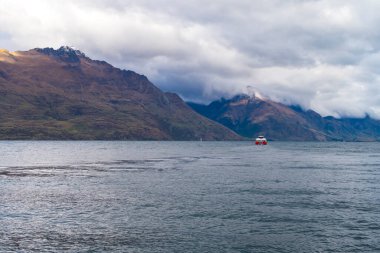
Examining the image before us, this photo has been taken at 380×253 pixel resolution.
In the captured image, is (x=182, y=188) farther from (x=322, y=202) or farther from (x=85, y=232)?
(x=85, y=232)

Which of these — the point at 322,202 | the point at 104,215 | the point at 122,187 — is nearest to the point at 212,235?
the point at 104,215

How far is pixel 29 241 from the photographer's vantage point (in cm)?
4019

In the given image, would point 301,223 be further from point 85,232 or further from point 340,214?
point 85,232

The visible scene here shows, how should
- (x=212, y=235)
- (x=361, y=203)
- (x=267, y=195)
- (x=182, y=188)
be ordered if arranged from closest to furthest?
(x=212, y=235) → (x=361, y=203) → (x=267, y=195) → (x=182, y=188)

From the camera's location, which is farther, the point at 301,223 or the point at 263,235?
the point at 301,223

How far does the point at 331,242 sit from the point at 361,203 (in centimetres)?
2513

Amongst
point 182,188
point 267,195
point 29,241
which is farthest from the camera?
point 182,188

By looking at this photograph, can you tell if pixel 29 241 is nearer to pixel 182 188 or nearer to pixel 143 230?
pixel 143 230

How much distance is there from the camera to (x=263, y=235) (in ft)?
142

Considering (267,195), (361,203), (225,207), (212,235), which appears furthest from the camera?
(267,195)

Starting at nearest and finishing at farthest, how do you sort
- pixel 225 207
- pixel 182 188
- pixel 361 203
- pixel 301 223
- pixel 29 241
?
pixel 29 241 < pixel 301 223 < pixel 225 207 < pixel 361 203 < pixel 182 188

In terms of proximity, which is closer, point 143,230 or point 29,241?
point 29,241

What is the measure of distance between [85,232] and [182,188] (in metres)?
35.6

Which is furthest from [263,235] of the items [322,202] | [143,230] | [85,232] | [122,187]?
[122,187]
